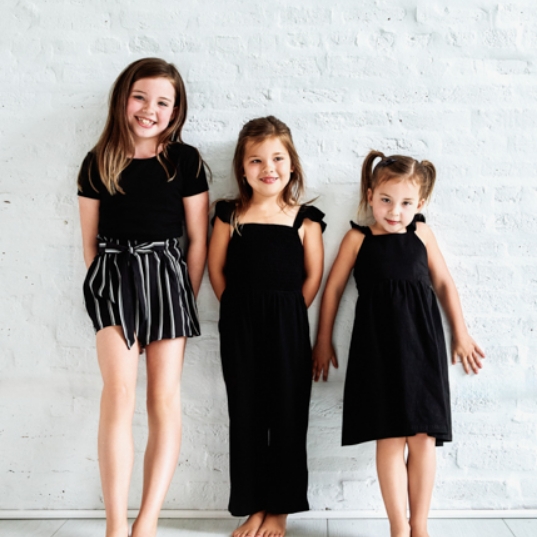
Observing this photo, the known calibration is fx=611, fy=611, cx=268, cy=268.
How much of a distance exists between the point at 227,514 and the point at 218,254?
79 centimetres

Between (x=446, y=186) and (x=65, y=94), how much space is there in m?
1.16

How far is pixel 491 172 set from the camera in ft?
5.90

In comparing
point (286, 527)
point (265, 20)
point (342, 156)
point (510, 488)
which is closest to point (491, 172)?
point (342, 156)

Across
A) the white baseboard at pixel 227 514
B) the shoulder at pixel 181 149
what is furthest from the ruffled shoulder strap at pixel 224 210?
the white baseboard at pixel 227 514

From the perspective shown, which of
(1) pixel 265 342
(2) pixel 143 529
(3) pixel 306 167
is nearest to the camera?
(2) pixel 143 529

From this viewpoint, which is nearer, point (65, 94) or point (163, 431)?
point (163, 431)

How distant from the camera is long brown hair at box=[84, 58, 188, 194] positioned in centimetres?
168

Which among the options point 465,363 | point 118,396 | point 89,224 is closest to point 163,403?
point 118,396

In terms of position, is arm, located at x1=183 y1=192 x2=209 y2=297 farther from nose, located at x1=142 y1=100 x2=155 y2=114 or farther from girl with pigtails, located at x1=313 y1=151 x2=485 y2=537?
girl with pigtails, located at x1=313 y1=151 x2=485 y2=537

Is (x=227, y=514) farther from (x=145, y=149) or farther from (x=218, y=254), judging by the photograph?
(x=145, y=149)

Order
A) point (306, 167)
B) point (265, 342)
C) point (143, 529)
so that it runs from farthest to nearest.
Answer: point (306, 167) → point (265, 342) → point (143, 529)

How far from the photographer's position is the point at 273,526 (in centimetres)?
171

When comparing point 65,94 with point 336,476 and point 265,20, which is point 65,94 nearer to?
point 265,20

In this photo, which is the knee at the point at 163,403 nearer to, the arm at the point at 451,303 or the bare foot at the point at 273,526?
the bare foot at the point at 273,526
